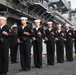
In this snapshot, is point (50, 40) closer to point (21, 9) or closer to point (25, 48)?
point (25, 48)

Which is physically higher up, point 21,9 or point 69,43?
point 21,9

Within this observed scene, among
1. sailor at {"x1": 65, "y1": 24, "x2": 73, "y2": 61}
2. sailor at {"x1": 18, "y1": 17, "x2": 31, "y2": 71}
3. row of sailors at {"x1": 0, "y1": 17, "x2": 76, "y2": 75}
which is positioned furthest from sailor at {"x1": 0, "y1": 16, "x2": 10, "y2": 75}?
sailor at {"x1": 65, "y1": 24, "x2": 73, "y2": 61}

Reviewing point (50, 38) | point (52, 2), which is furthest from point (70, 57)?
point (52, 2)

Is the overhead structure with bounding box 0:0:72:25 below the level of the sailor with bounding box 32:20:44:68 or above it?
above

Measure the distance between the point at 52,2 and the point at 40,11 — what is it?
773 inches

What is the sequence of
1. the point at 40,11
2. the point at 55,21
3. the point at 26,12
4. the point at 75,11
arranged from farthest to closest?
the point at 75,11
the point at 55,21
the point at 40,11
the point at 26,12

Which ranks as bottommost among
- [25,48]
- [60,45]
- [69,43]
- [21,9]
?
[25,48]

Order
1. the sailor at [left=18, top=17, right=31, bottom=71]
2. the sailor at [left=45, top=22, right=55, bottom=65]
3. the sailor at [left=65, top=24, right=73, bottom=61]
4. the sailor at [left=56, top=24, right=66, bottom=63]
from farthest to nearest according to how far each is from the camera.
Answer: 1. the sailor at [left=65, top=24, right=73, bottom=61]
2. the sailor at [left=56, top=24, right=66, bottom=63]
3. the sailor at [left=45, top=22, right=55, bottom=65]
4. the sailor at [left=18, top=17, right=31, bottom=71]

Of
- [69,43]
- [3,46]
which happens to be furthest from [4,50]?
[69,43]

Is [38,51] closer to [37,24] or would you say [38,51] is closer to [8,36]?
[37,24]

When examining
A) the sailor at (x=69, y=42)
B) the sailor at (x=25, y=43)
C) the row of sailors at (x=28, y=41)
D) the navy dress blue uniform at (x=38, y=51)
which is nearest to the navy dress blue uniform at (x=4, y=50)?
the row of sailors at (x=28, y=41)

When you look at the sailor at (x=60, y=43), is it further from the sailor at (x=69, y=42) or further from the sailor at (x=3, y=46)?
the sailor at (x=3, y=46)

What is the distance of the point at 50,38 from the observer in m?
12.9

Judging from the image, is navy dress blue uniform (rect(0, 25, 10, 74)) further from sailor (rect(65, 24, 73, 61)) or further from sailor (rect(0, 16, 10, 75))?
sailor (rect(65, 24, 73, 61))
